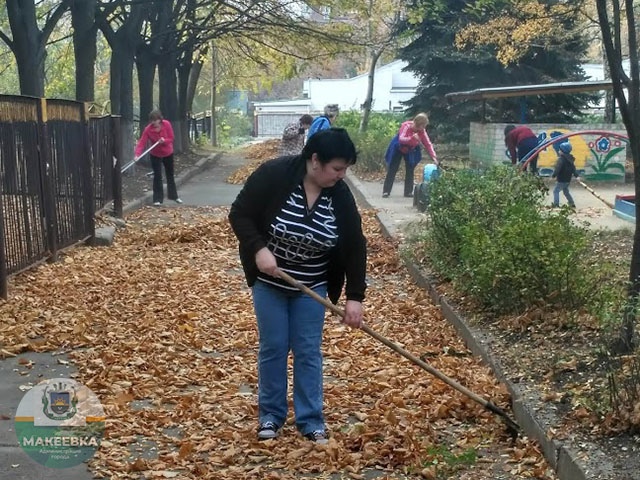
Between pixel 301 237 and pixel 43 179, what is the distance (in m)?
5.86

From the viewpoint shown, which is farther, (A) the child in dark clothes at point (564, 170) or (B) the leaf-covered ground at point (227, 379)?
(A) the child in dark clothes at point (564, 170)

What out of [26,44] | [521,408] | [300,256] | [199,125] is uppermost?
[26,44]

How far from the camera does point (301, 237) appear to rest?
4785 millimetres

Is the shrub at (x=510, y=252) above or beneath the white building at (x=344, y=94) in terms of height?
above

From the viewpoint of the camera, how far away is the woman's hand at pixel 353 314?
4.88 metres

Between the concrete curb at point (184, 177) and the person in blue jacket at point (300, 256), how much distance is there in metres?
10.6

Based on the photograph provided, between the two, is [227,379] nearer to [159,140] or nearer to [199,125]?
[159,140]

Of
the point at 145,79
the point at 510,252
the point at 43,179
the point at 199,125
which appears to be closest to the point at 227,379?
the point at 510,252

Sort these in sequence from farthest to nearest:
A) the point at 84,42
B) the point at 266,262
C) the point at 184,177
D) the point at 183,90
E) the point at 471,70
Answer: the point at 183,90 < the point at 471,70 < the point at 184,177 < the point at 84,42 < the point at 266,262

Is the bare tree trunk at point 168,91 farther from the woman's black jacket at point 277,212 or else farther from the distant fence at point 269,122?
the distant fence at point 269,122

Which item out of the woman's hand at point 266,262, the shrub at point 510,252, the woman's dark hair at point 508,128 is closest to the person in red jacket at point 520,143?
the woman's dark hair at point 508,128

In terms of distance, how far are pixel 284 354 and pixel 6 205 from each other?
15.9 feet

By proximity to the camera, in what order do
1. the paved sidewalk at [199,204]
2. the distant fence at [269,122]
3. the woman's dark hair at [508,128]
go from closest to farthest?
the paved sidewalk at [199,204]
the woman's dark hair at [508,128]
the distant fence at [269,122]

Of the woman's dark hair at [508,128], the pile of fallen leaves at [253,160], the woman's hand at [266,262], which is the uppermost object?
the woman's hand at [266,262]
